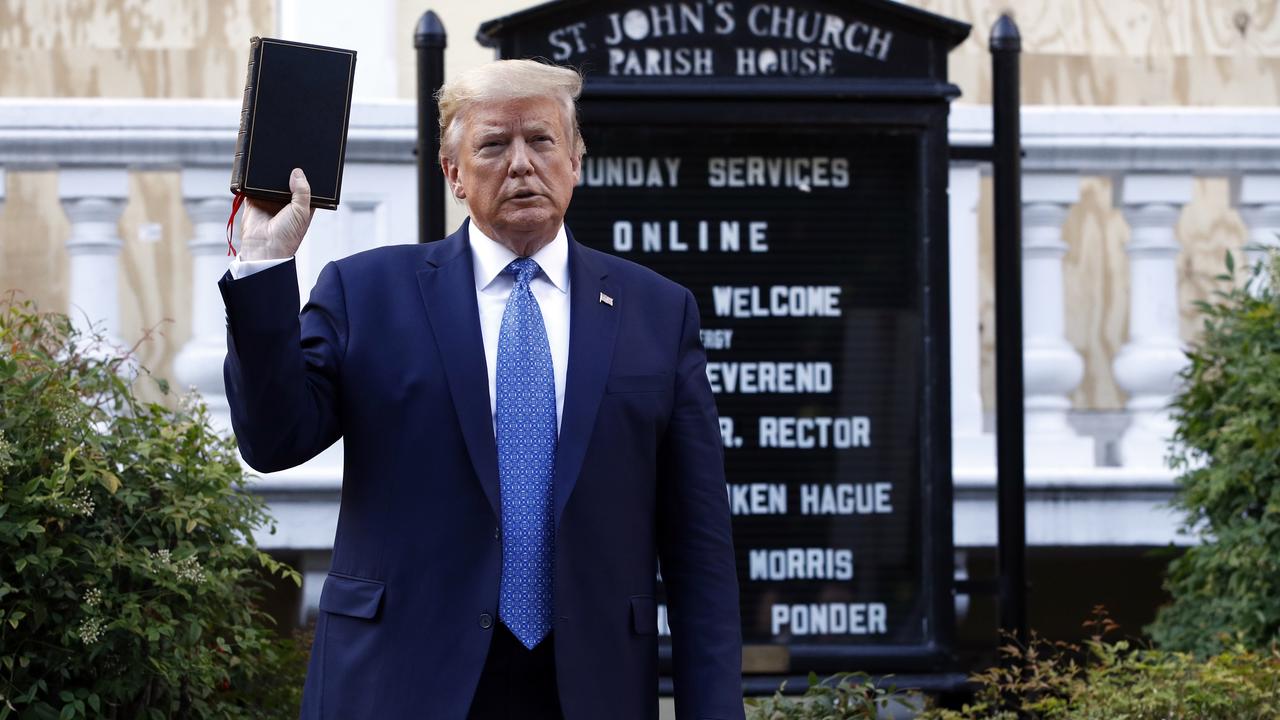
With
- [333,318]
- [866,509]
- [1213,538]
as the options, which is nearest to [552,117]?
[333,318]

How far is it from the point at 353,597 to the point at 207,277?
2891 mm

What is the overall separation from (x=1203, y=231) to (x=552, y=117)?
4786 mm

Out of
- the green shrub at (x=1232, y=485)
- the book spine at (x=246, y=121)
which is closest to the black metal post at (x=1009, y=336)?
the green shrub at (x=1232, y=485)

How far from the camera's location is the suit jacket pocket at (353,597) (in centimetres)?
260

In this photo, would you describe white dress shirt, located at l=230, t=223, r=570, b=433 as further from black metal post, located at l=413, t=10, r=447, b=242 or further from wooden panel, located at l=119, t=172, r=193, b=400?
wooden panel, located at l=119, t=172, r=193, b=400

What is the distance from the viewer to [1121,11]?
304 inches

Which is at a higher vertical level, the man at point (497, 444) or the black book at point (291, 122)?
the black book at point (291, 122)

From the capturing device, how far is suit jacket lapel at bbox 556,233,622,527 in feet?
8.62

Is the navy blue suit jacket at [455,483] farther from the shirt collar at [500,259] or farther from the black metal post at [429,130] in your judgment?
the black metal post at [429,130]

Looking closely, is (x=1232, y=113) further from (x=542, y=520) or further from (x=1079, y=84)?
(x=542, y=520)

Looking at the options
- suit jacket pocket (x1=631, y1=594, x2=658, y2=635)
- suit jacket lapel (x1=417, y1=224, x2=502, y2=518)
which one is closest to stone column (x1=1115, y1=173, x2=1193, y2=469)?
suit jacket pocket (x1=631, y1=594, x2=658, y2=635)

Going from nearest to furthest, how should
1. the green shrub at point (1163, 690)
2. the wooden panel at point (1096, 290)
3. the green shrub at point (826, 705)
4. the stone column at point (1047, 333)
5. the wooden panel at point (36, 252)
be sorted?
the green shrub at point (1163, 690) → the green shrub at point (826, 705) → the stone column at point (1047, 333) → the wooden panel at point (36, 252) → the wooden panel at point (1096, 290)

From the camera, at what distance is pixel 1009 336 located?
465 centimetres

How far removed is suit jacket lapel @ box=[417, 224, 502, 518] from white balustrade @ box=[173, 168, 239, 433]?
2601mm
